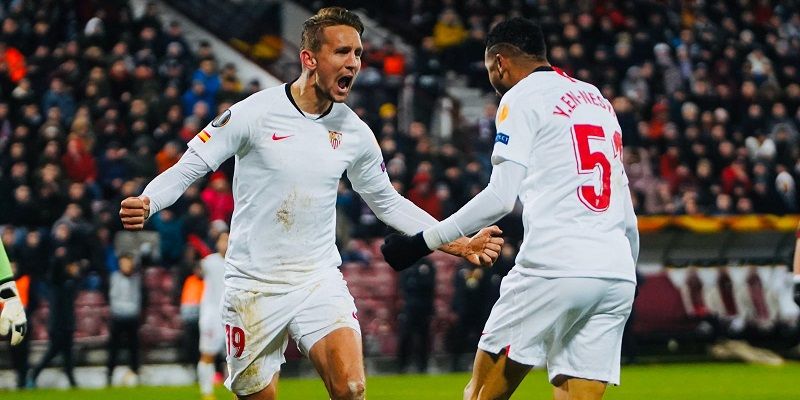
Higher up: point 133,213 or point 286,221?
point 133,213

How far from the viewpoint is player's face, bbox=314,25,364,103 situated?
7199mm

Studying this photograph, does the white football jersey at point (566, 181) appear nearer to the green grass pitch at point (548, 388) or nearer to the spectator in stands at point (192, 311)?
the green grass pitch at point (548, 388)

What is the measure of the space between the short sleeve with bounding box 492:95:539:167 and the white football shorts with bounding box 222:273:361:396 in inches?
45.7

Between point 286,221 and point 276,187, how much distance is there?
0.18m

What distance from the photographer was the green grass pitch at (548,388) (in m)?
14.6

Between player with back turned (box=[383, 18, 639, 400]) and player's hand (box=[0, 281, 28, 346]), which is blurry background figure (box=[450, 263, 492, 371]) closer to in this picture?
player with back turned (box=[383, 18, 639, 400])

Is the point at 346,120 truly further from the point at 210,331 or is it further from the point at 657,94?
the point at 657,94

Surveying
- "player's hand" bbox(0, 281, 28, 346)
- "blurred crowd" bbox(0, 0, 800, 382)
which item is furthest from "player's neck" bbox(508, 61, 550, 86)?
"blurred crowd" bbox(0, 0, 800, 382)

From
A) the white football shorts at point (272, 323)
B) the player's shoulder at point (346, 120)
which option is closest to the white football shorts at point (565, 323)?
the white football shorts at point (272, 323)

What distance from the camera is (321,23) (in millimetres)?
7312

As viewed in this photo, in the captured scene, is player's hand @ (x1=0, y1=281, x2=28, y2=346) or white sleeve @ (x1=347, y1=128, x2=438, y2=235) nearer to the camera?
player's hand @ (x1=0, y1=281, x2=28, y2=346)

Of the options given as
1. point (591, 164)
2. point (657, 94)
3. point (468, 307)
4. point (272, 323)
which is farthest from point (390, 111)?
point (591, 164)

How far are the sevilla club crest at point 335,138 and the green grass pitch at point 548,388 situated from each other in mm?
7506

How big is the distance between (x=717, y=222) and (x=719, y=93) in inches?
127
